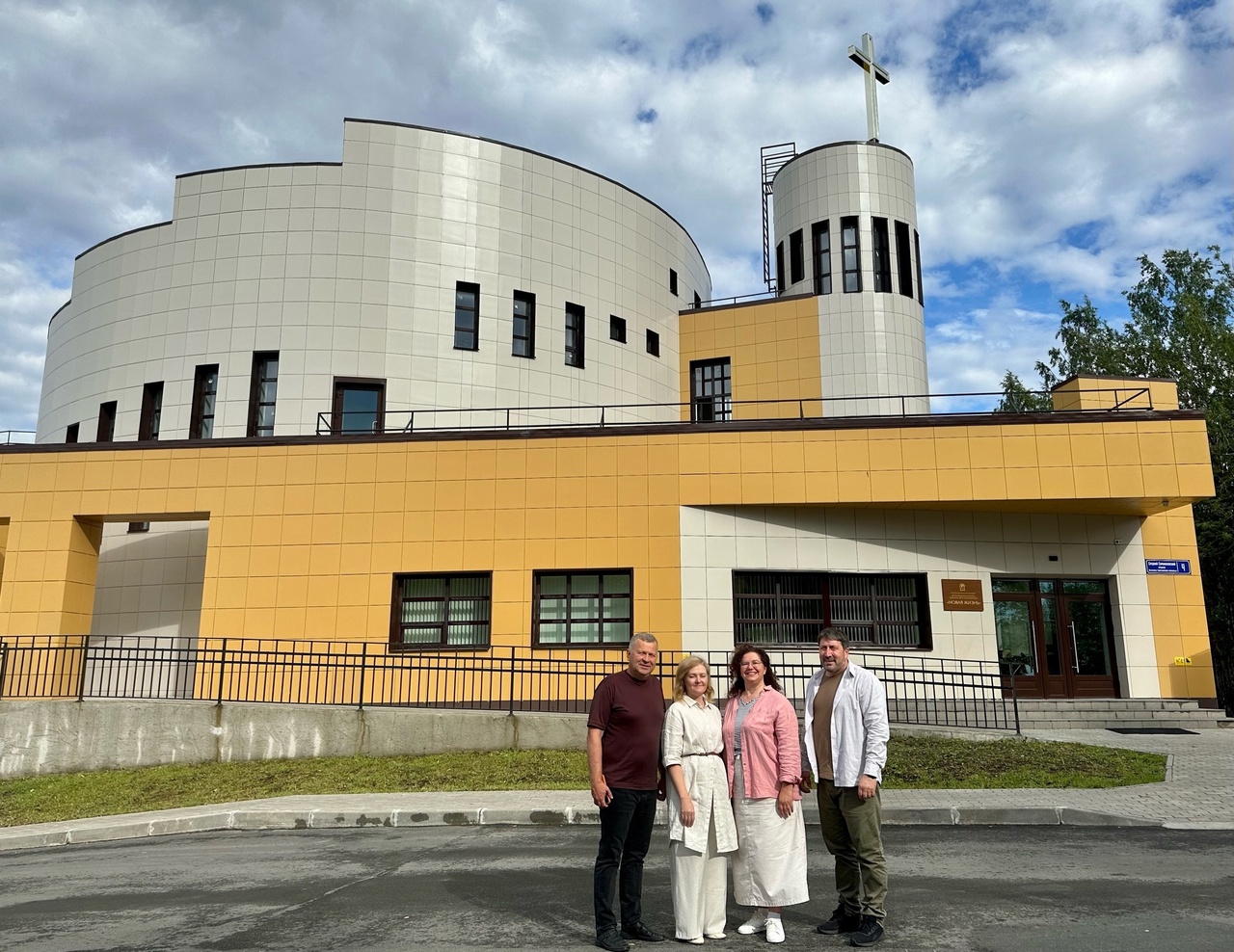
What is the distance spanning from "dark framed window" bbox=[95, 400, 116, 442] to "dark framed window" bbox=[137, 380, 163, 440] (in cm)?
115

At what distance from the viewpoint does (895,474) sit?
734 inches

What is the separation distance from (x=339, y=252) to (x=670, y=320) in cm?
1082

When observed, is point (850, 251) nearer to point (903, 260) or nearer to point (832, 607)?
point (903, 260)

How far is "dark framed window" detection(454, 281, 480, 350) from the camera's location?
25047 millimetres

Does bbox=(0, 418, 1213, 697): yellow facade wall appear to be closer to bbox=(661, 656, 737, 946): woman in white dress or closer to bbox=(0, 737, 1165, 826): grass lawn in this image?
bbox=(0, 737, 1165, 826): grass lawn

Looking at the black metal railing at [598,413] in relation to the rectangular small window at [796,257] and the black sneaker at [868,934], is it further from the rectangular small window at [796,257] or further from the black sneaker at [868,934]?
the black sneaker at [868,934]

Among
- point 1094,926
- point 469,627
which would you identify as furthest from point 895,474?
point 1094,926

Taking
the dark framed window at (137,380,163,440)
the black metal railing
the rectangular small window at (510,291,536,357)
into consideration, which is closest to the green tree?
the black metal railing

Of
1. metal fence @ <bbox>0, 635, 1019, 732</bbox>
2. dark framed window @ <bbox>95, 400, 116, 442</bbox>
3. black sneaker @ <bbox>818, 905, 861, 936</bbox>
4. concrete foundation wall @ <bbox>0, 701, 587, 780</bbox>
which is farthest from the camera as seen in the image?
dark framed window @ <bbox>95, 400, 116, 442</bbox>

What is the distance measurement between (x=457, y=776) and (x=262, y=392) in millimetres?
14829

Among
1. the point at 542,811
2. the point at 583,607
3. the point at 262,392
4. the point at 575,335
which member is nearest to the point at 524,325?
the point at 575,335

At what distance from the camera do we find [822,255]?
2914cm

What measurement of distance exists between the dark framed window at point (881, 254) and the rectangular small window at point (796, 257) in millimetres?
2200

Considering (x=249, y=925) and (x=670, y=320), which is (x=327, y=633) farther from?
(x=670, y=320)
